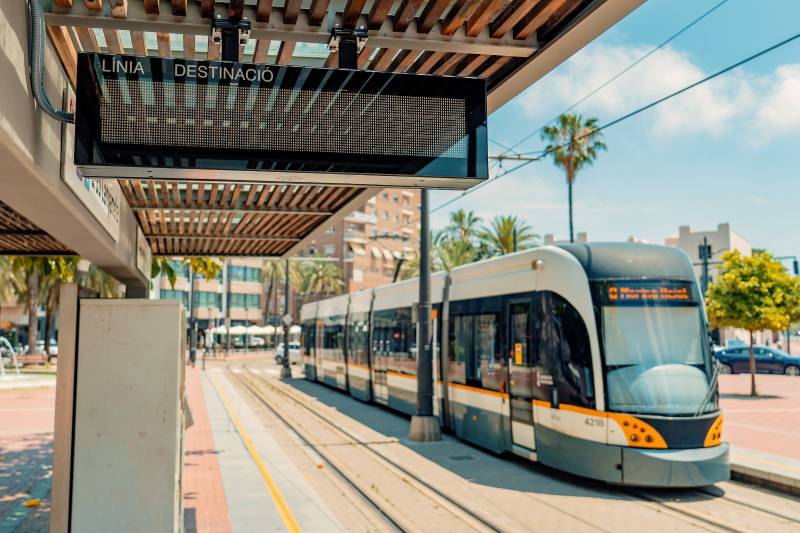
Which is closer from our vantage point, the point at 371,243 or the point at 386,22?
the point at 386,22

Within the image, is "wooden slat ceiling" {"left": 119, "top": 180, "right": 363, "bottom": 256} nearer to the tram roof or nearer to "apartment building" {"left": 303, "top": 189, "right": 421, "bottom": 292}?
the tram roof

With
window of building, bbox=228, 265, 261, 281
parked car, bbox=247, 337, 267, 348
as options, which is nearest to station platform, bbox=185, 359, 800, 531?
parked car, bbox=247, 337, 267, 348

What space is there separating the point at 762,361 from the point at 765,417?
1902 cm

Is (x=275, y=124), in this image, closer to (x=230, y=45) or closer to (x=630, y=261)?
(x=230, y=45)

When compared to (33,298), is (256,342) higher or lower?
lower

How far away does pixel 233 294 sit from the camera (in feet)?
307

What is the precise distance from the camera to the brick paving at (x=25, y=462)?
8.92 metres

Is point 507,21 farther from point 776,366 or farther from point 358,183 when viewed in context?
point 776,366

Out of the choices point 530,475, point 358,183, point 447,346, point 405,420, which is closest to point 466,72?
point 358,183

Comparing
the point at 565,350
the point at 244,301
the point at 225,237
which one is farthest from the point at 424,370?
the point at 244,301

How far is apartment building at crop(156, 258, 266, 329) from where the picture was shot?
89.6 metres

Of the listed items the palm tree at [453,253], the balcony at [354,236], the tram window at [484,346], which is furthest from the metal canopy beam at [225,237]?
the balcony at [354,236]

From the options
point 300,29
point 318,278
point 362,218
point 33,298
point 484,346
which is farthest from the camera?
point 362,218

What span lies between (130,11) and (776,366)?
36.9 metres
